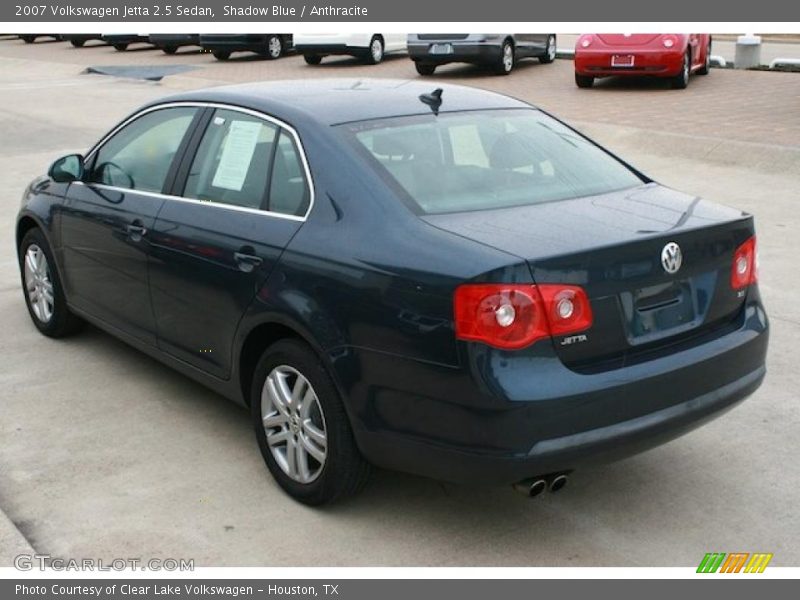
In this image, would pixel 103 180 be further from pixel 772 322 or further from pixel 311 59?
pixel 311 59

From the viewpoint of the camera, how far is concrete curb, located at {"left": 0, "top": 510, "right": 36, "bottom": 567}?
3766mm

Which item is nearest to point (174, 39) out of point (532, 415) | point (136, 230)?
point (136, 230)

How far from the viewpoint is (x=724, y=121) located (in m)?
13.4

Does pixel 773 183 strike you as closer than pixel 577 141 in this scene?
No

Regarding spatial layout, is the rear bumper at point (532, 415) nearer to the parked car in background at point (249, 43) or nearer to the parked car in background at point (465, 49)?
the parked car in background at point (465, 49)

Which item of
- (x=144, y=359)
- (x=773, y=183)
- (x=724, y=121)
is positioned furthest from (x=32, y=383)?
(x=724, y=121)

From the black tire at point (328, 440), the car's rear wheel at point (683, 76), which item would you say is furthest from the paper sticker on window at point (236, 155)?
the car's rear wheel at point (683, 76)

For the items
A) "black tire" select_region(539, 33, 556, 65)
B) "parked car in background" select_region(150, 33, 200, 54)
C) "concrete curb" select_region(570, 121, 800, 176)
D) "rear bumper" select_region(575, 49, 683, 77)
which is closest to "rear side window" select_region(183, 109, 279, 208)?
"concrete curb" select_region(570, 121, 800, 176)

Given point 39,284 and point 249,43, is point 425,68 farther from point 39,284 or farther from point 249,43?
point 39,284

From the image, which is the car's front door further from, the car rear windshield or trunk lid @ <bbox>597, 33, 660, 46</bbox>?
trunk lid @ <bbox>597, 33, 660, 46</bbox>

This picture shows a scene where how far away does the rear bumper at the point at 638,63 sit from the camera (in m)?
16.4

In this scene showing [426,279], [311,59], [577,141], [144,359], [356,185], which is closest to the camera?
[426,279]

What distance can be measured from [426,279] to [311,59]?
21.6m

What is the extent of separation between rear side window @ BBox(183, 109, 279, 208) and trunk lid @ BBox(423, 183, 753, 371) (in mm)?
935
